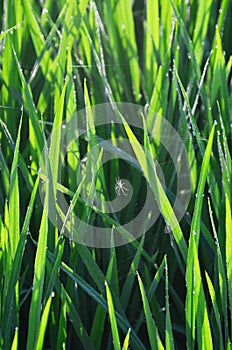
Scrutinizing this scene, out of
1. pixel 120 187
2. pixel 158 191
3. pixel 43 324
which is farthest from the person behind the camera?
pixel 120 187

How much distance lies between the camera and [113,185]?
0.79m

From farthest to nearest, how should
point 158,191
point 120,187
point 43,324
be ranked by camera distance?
point 120,187, point 158,191, point 43,324

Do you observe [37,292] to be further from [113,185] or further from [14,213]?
[113,185]

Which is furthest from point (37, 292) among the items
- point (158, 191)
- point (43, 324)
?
point (158, 191)

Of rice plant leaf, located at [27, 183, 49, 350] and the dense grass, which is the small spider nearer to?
the dense grass

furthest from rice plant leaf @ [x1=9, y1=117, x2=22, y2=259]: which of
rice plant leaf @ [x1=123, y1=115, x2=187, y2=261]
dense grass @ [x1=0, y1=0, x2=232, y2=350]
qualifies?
rice plant leaf @ [x1=123, y1=115, x2=187, y2=261]

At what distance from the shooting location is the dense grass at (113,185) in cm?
62

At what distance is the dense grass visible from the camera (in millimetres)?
616

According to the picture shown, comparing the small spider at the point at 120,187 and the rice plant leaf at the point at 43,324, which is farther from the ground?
the small spider at the point at 120,187

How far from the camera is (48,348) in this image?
2.32 feet

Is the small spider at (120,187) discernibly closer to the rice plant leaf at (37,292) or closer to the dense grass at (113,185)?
the dense grass at (113,185)

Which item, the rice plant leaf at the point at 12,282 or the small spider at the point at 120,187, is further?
the small spider at the point at 120,187

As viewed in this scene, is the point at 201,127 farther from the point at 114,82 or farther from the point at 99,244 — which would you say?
the point at 99,244

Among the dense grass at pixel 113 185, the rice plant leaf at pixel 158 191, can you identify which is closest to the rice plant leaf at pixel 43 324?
the dense grass at pixel 113 185
